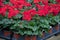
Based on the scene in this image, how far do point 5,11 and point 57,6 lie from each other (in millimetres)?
793

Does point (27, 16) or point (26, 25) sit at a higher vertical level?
point (27, 16)

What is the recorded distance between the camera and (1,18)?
2633 millimetres

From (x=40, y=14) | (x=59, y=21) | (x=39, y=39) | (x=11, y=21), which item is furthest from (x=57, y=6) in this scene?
(x=11, y=21)

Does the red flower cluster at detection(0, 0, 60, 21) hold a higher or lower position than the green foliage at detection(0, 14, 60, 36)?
higher

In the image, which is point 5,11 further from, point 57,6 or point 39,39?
point 57,6

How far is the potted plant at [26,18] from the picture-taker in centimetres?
247

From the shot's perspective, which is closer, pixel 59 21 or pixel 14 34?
pixel 14 34

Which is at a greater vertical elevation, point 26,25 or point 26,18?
point 26,18

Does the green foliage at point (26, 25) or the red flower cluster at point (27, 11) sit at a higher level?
the red flower cluster at point (27, 11)

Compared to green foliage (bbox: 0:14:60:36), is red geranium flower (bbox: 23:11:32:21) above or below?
above

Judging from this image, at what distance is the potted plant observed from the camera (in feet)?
8.11

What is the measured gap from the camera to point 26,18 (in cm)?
243

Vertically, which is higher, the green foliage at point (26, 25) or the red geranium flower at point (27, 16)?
the red geranium flower at point (27, 16)

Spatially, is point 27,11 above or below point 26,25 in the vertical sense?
above
